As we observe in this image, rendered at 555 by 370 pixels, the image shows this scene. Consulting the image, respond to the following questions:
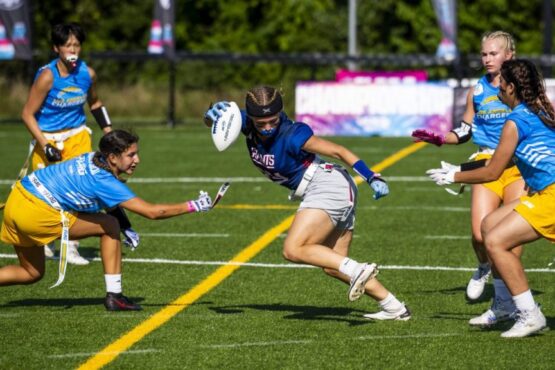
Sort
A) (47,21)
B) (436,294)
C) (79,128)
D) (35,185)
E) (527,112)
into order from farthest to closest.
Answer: (47,21)
(79,128)
(436,294)
(35,185)
(527,112)

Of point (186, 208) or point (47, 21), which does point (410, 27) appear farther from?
point (186, 208)

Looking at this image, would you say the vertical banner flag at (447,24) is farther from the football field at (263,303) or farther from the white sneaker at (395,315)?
the white sneaker at (395,315)

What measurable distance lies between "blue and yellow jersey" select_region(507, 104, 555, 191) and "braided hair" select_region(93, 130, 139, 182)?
8.28 feet

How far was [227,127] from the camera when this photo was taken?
786cm

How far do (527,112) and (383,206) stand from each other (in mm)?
6871

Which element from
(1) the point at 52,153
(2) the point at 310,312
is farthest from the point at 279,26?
(2) the point at 310,312

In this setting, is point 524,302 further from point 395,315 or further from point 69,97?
point 69,97

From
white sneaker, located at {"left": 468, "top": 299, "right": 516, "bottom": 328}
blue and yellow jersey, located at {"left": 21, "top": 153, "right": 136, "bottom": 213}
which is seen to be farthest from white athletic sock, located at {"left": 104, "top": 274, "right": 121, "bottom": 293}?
white sneaker, located at {"left": 468, "top": 299, "right": 516, "bottom": 328}

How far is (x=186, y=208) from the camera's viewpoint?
25.3 ft

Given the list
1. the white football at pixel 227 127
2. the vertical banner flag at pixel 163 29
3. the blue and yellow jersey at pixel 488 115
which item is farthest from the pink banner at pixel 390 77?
the white football at pixel 227 127

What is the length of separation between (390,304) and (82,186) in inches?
87.6

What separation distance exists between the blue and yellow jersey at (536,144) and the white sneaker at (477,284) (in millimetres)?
1683

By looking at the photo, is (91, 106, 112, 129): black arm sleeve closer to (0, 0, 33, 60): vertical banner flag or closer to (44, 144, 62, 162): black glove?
(44, 144, 62, 162): black glove

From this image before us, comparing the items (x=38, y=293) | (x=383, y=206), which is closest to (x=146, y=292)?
(x=38, y=293)
